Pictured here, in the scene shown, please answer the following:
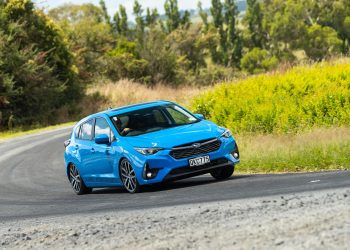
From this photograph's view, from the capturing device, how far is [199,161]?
12.8 m

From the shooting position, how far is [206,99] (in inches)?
998

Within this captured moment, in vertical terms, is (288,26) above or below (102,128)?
below

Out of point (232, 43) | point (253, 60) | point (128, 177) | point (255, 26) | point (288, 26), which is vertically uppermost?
point (128, 177)

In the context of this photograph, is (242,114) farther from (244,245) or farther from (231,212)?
(244,245)

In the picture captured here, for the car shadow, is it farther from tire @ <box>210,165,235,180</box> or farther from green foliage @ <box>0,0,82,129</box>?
Result: green foliage @ <box>0,0,82,129</box>

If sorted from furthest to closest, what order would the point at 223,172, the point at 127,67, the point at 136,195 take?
the point at 127,67
the point at 223,172
the point at 136,195

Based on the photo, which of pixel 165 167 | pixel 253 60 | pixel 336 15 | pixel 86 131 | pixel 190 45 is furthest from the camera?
pixel 336 15

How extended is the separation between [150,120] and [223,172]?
1.67 meters

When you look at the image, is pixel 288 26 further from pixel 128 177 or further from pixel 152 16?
pixel 128 177

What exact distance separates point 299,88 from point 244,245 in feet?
50.7

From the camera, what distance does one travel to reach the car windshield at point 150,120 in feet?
44.9

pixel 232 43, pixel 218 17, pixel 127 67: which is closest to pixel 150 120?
pixel 127 67

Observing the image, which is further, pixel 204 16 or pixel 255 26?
pixel 204 16

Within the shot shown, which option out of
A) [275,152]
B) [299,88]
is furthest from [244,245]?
[299,88]
